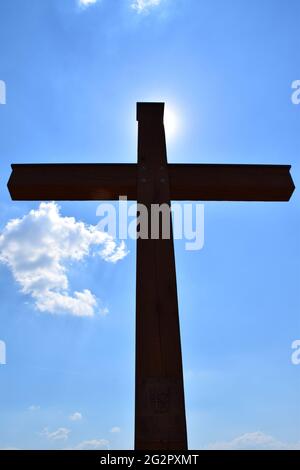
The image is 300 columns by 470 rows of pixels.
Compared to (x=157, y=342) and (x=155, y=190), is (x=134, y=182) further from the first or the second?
(x=157, y=342)

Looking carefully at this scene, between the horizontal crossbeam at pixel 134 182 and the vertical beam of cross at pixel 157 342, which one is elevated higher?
the horizontal crossbeam at pixel 134 182

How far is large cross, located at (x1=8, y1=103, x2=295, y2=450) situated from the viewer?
126 inches

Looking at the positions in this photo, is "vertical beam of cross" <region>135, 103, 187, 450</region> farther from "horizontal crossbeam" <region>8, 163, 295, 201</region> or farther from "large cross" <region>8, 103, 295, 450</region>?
"horizontal crossbeam" <region>8, 163, 295, 201</region>

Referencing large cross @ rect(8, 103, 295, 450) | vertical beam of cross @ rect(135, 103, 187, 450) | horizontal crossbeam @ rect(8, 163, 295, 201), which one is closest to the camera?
vertical beam of cross @ rect(135, 103, 187, 450)

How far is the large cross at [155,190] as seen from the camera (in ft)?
10.5

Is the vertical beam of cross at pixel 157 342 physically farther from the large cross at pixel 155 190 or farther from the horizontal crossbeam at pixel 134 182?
the horizontal crossbeam at pixel 134 182

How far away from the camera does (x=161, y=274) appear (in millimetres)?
3580

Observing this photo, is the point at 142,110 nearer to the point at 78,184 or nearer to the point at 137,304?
the point at 78,184

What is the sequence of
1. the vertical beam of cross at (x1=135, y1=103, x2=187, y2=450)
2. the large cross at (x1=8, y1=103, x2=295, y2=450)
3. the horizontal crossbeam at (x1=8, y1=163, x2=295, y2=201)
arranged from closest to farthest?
the vertical beam of cross at (x1=135, y1=103, x2=187, y2=450), the large cross at (x1=8, y1=103, x2=295, y2=450), the horizontal crossbeam at (x1=8, y1=163, x2=295, y2=201)

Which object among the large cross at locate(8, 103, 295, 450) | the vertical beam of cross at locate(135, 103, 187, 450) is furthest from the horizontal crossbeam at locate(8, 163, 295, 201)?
the vertical beam of cross at locate(135, 103, 187, 450)

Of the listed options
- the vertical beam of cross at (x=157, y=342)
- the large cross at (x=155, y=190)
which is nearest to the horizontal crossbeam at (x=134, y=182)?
the large cross at (x=155, y=190)

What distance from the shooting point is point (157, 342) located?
3.24 meters
